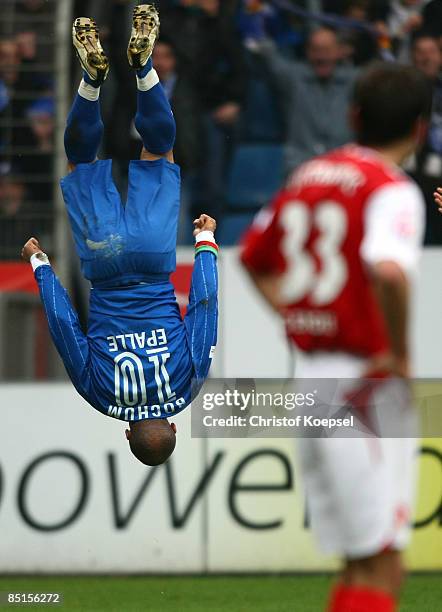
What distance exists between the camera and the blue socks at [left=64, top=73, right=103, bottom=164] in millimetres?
7344

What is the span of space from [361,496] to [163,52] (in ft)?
23.8

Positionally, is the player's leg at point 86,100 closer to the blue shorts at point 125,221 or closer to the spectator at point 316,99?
the blue shorts at point 125,221

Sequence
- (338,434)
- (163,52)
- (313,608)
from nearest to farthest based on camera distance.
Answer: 1. (338,434)
2. (313,608)
3. (163,52)

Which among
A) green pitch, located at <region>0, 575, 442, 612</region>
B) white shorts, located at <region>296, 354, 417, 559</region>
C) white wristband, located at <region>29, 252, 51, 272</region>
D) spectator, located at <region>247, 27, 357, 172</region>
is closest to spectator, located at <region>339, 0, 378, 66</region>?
spectator, located at <region>247, 27, 357, 172</region>

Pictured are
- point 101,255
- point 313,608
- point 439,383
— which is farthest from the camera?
point 439,383

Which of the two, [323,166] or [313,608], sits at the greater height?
[323,166]

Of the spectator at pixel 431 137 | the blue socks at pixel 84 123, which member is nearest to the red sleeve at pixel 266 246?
the blue socks at pixel 84 123

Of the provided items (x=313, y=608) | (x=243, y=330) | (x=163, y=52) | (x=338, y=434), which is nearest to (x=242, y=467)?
(x=243, y=330)

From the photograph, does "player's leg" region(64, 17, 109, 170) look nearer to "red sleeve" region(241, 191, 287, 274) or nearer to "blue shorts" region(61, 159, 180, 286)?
"blue shorts" region(61, 159, 180, 286)

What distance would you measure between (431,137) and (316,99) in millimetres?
927

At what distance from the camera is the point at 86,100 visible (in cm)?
736

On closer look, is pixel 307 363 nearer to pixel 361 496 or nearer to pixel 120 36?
pixel 361 496

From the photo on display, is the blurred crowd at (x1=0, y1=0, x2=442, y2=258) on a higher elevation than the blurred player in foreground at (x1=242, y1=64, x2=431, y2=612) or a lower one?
higher

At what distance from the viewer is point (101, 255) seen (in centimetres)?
733
